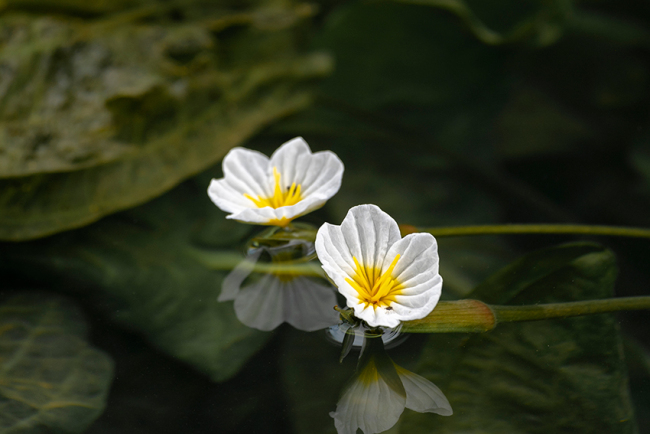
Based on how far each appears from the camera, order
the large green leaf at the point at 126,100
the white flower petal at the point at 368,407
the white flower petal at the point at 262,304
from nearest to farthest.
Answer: the white flower petal at the point at 368,407
the white flower petal at the point at 262,304
the large green leaf at the point at 126,100

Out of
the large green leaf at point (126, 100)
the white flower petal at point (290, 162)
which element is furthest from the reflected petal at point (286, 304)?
the large green leaf at point (126, 100)

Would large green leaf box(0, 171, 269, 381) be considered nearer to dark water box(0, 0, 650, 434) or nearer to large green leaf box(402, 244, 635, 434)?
dark water box(0, 0, 650, 434)

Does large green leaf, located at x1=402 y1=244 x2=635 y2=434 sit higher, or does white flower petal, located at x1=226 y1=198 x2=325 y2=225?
white flower petal, located at x1=226 y1=198 x2=325 y2=225

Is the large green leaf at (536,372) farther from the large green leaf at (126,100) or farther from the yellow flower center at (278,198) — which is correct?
the large green leaf at (126,100)

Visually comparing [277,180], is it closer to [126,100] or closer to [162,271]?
[162,271]

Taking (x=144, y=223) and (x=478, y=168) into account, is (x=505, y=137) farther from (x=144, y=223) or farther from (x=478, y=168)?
(x=144, y=223)

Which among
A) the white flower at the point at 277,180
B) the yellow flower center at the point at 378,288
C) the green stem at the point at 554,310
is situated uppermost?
the white flower at the point at 277,180

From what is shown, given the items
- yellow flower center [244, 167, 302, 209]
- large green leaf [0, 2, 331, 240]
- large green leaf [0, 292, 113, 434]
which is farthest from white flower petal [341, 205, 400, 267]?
large green leaf [0, 2, 331, 240]

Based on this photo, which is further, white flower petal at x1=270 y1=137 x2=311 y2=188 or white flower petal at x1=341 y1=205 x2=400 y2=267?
white flower petal at x1=270 y1=137 x2=311 y2=188

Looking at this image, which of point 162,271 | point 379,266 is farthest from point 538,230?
point 162,271
